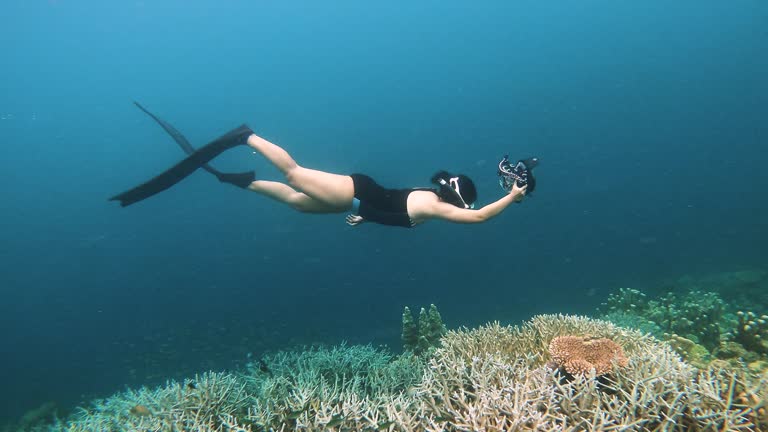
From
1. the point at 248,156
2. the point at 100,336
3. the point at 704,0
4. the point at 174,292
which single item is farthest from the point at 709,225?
the point at 100,336

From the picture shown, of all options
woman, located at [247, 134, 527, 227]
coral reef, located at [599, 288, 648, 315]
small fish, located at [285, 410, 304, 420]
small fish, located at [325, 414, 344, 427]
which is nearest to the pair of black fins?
woman, located at [247, 134, 527, 227]

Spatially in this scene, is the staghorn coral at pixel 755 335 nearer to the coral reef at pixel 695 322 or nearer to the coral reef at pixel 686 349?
the coral reef at pixel 686 349

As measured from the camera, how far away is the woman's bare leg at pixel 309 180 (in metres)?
5.63

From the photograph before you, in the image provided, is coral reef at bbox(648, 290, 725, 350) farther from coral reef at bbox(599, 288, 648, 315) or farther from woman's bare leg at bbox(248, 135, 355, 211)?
woman's bare leg at bbox(248, 135, 355, 211)

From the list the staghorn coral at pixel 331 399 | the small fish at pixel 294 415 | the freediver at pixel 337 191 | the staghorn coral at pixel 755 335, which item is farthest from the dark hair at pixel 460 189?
the staghorn coral at pixel 755 335

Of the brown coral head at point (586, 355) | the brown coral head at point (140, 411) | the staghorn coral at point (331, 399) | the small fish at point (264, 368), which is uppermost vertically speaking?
the brown coral head at point (586, 355)

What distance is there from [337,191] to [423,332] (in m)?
3.84

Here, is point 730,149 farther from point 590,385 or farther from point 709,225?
point 590,385

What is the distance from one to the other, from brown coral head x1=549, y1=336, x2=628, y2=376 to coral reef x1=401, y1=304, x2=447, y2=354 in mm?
3853

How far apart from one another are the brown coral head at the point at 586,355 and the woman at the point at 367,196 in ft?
5.71

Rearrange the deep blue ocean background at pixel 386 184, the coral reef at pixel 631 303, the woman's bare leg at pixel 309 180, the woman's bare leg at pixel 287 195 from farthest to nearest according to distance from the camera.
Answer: the deep blue ocean background at pixel 386 184 < the coral reef at pixel 631 303 < the woman's bare leg at pixel 287 195 < the woman's bare leg at pixel 309 180

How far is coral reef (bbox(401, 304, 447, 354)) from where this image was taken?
786 cm

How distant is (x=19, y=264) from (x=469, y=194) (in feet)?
232

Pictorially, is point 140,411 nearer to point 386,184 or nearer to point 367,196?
point 367,196
